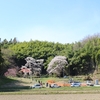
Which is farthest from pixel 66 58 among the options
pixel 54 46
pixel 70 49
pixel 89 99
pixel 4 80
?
pixel 89 99

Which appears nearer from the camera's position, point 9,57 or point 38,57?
point 9,57

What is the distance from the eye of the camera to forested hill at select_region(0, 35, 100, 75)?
71431 mm

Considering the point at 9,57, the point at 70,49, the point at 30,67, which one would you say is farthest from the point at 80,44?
the point at 9,57

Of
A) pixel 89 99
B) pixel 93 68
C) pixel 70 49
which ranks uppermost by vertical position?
pixel 70 49

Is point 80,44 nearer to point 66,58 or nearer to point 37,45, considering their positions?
point 66,58

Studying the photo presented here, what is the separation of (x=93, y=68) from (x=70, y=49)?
1010 cm

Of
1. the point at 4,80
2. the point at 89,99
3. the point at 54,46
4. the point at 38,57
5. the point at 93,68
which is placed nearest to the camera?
the point at 89,99

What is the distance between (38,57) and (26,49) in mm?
6374

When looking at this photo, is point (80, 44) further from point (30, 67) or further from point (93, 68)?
point (30, 67)

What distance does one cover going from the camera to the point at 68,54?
7506cm

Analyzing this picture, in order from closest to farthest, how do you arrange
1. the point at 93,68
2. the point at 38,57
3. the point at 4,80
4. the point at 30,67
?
the point at 4,80
the point at 93,68
the point at 30,67
the point at 38,57

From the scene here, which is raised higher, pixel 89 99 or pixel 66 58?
pixel 66 58

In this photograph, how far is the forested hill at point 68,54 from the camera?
234 feet

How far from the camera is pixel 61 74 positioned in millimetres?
73500
